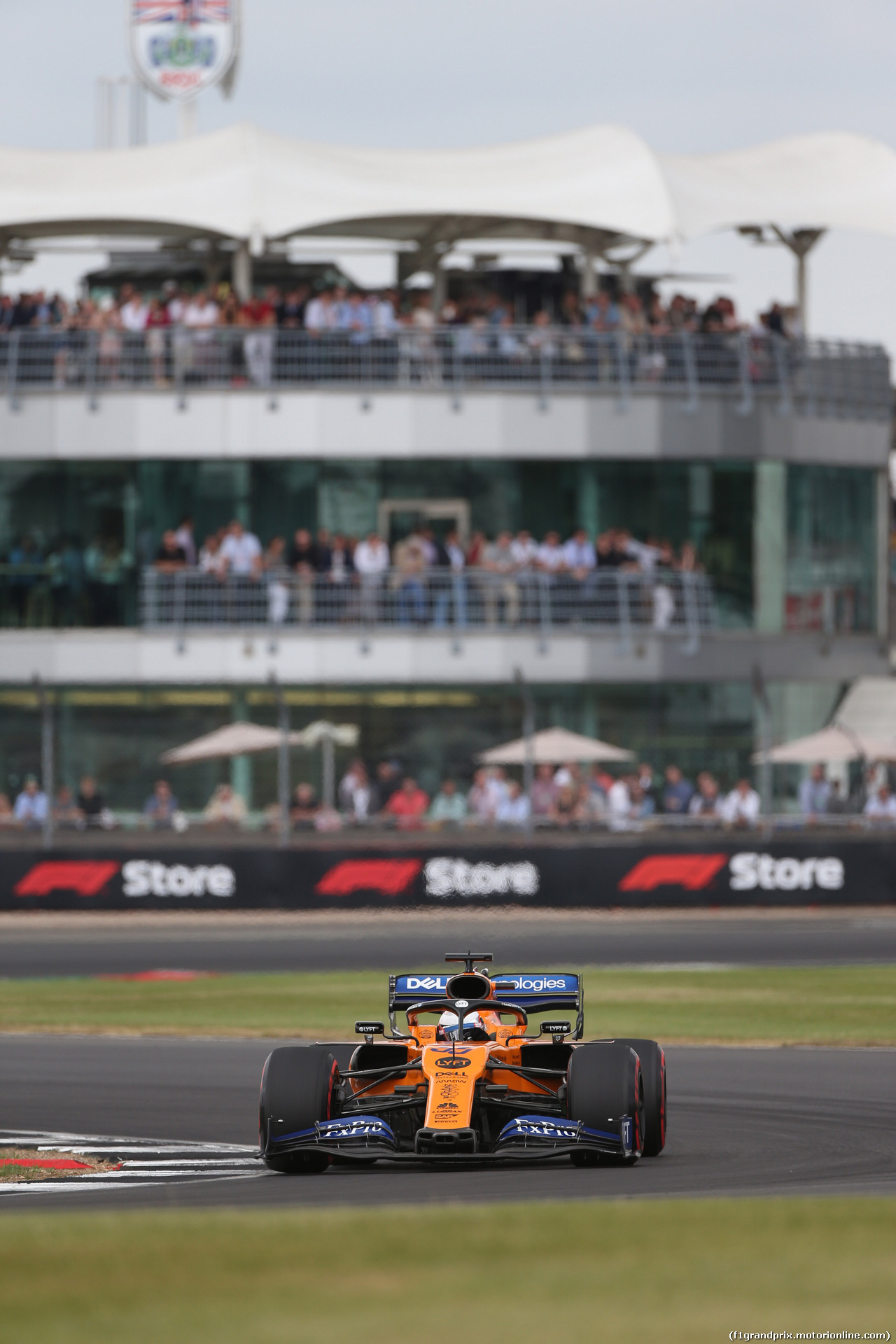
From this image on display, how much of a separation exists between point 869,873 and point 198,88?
22.7m

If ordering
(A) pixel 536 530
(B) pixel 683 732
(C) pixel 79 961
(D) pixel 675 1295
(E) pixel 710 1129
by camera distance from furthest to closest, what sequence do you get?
1. (A) pixel 536 530
2. (B) pixel 683 732
3. (C) pixel 79 961
4. (E) pixel 710 1129
5. (D) pixel 675 1295

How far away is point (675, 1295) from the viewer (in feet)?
20.7

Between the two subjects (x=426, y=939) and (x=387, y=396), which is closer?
(x=426, y=939)

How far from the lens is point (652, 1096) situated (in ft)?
36.9

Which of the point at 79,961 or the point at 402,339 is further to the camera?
the point at 402,339

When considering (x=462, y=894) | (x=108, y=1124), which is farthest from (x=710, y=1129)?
(x=462, y=894)

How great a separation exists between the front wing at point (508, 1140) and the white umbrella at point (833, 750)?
22588 millimetres

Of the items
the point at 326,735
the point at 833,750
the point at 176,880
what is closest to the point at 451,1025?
the point at 176,880

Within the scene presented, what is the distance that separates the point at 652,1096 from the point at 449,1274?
15.7 ft

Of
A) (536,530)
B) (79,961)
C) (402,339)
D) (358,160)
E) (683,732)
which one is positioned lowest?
(79,961)

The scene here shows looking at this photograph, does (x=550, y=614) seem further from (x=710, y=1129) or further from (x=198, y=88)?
(x=710, y=1129)

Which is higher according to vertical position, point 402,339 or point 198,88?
point 198,88

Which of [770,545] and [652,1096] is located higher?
[770,545]

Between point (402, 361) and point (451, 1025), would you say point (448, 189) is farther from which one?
point (451, 1025)
